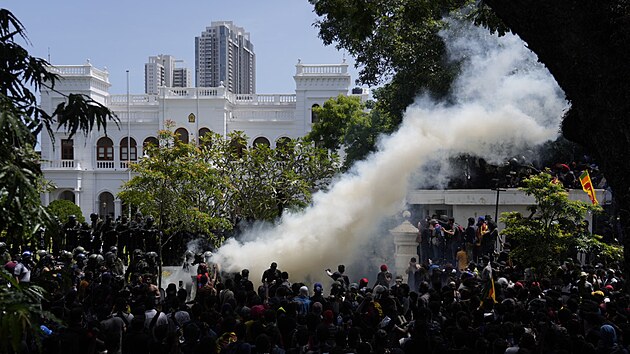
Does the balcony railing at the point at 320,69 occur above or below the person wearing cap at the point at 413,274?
above

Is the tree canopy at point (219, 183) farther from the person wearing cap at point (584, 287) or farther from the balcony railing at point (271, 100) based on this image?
the balcony railing at point (271, 100)

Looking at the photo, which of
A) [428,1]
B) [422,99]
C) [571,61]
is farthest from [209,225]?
[571,61]

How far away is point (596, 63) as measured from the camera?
850cm

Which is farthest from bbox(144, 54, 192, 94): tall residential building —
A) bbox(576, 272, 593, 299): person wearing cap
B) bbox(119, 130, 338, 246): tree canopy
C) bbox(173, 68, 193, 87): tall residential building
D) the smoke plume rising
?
bbox(576, 272, 593, 299): person wearing cap

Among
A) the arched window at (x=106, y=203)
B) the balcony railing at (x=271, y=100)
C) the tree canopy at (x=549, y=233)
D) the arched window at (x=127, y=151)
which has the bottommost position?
the arched window at (x=106, y=203)

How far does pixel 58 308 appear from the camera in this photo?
947 cm

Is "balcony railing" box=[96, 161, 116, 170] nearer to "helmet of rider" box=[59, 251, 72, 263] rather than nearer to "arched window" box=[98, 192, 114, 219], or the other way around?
"arched window" box=[98, 192, 114, 219]

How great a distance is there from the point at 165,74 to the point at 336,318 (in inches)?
5499

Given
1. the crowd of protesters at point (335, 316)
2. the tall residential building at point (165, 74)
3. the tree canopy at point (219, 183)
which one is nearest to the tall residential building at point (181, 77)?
the tall residential building at point (165, 74)

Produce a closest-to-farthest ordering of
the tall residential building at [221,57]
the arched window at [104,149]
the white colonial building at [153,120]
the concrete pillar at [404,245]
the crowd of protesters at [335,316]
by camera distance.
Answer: the crowd of protesters at [335,316] → the concrete pillar at [404,245] → the white colonial building at [153,120] → the arched window at [104,149] → the tall residential building at [221,57]

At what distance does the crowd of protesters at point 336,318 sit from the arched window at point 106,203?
4330 cm

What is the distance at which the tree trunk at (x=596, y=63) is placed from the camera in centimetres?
837

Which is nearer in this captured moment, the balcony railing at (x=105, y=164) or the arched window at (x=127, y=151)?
the balcony railing at (x=105, y=164)

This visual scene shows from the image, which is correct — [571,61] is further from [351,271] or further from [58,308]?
[351,271]
